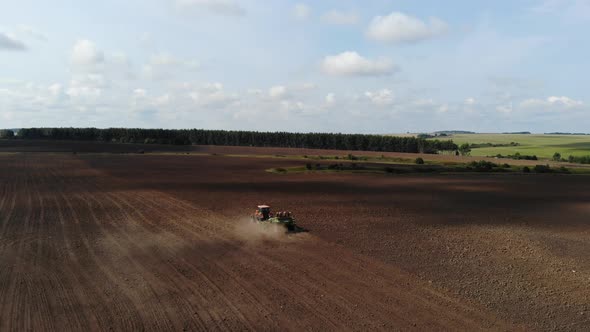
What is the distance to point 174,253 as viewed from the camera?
2016cm

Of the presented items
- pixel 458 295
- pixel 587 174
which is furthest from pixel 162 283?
pixel 587 174

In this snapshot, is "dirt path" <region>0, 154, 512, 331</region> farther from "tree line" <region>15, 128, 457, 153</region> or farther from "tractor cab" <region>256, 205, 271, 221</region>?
"tree line" <region>15, 128, 457, 153</region>

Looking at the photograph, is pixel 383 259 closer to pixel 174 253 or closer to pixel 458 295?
pixel 458 295

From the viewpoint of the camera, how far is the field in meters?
13.6

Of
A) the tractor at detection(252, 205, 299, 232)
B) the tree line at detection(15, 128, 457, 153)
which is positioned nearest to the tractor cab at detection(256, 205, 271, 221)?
the tractor at detection(252, 205, 299, 232)

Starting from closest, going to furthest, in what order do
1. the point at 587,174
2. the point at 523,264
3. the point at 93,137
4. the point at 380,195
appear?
the point at 523,264 → the point at 380,195 → the point at 587,174 → the point at 93,137

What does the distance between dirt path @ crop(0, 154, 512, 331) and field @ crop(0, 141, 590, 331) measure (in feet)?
0.24

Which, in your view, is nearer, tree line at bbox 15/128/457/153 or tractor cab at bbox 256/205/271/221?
tractor cab at bbox 256/205/271/221

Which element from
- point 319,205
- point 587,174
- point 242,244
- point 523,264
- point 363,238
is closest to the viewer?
point 523,264

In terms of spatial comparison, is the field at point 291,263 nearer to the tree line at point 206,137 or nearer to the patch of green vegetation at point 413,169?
the patch of green vegetation at point 413,169

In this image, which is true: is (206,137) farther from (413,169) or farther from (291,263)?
(291,263)

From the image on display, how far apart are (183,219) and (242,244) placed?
7684 millimetres

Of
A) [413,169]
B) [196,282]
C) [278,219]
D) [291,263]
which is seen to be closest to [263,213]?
[278,219]

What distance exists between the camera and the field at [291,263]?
13.6 m
